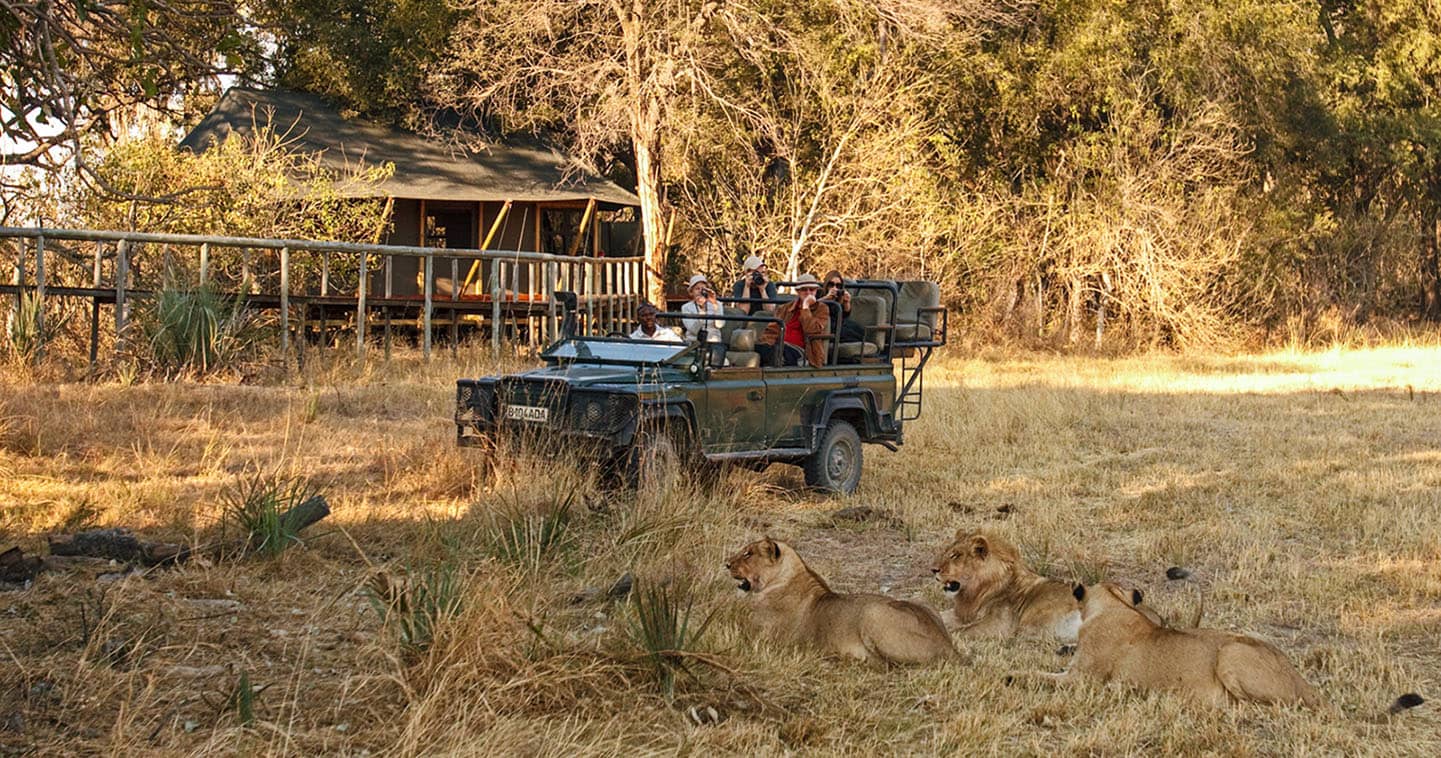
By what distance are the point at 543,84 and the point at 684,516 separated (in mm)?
16951

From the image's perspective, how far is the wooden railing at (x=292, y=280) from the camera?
1662 centimetres

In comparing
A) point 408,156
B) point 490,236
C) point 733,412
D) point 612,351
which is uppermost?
point 408,156

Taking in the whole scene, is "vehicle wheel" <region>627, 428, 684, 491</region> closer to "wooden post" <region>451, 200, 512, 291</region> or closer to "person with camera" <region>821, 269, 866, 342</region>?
"person with camera" <region>821, 269, 866, 342</region>

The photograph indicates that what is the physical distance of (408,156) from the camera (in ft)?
90.2

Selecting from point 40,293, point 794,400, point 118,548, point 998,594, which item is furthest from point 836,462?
point 40,293

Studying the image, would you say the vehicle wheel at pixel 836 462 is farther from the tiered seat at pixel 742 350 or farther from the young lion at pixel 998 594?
the young lion at pixel 998 594

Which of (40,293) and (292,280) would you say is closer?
(40,293)

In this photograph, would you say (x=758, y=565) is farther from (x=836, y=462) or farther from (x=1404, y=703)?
(x=836, y=462)

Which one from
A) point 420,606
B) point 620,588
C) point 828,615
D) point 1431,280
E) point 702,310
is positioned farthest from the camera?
point 1431,280

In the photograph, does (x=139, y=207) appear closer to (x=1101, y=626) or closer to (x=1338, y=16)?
(x=1101, y=626)

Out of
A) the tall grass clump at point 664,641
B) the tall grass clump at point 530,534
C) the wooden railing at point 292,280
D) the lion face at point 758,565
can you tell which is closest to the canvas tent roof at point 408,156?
the wooden railing at point 292,280

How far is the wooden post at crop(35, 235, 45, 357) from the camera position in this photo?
15992 millimetres

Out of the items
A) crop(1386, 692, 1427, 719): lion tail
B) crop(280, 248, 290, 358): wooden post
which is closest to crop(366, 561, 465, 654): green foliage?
crop(1386, 692, 1427, 719): lion tail

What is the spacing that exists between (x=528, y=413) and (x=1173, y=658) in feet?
15.2
